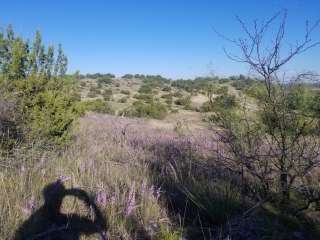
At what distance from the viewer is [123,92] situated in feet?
130

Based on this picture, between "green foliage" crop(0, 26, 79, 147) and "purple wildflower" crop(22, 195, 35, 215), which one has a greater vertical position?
"green foliage" crop(0, 26, 79, 147)

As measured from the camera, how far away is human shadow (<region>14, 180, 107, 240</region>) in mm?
3406

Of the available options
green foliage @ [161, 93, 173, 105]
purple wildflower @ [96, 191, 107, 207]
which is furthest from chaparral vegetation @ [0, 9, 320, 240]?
green foliage @ [161, 93, 173, 105]

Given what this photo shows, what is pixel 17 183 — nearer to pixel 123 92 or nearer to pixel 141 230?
pixel 141 230

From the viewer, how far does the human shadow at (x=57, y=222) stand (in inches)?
134

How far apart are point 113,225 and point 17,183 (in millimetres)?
1263

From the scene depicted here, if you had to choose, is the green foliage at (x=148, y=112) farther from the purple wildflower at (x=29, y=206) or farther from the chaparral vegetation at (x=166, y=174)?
the purple wildflower at (x=29, y=206)

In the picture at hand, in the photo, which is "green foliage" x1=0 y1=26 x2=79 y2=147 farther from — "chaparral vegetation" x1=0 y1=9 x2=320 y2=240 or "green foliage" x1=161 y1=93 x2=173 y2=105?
"green foliage" x1=161 y1=93 x2=173 y2=105

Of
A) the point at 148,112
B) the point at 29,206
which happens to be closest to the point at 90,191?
the point at 29,206

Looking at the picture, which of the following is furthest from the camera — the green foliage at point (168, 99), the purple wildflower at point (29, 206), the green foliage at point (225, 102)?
the green foliage at point (168, 99)

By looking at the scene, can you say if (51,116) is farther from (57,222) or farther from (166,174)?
(57,222)

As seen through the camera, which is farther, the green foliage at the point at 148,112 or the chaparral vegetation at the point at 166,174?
the green foliage at the point at 148,112

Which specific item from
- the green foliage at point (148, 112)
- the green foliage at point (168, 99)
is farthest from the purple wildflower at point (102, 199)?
the green foliage at point (168, 99)

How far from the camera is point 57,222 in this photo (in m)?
3.73
